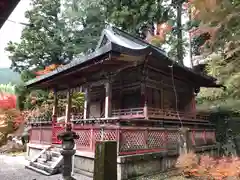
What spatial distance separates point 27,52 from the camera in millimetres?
25984

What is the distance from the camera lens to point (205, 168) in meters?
7.68

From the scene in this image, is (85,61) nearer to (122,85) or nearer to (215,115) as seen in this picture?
(122,85)

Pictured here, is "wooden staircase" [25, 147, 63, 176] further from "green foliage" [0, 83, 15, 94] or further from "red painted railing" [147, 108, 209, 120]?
"green foliage" [0, 83, 15, 94]

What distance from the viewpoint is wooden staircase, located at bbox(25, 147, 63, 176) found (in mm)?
8711

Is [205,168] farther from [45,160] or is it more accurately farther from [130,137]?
[45,160]

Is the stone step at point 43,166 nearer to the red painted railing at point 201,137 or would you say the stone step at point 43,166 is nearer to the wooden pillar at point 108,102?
the wooden pillar at point 108,102

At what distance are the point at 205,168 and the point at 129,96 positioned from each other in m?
5.90

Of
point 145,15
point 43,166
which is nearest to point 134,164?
point 43,166

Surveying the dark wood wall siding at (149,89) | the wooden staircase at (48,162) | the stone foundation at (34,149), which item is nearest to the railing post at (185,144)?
the dark wood wall siding at (149,89)

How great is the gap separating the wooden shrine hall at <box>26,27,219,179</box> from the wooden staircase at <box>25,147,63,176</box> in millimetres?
716

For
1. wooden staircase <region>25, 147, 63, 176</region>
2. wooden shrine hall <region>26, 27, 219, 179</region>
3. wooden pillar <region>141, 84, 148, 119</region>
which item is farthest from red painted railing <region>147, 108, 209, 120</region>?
wooden staircase <region>25, 147, 63, 176</region>

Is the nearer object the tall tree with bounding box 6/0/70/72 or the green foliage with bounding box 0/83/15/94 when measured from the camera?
the green foliage with bounding box 0/83/15/94

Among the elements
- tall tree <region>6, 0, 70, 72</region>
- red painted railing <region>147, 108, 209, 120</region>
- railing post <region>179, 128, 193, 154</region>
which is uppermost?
tall tree <region>6, 0, 70, 72</region>

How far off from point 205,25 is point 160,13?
44.9ft
